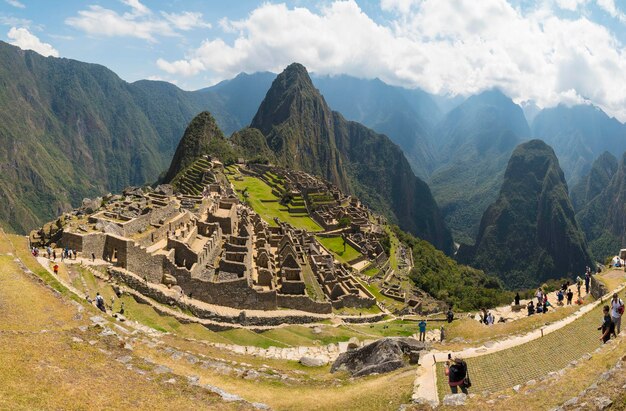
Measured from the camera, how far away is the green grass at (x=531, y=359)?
14422 millimetres

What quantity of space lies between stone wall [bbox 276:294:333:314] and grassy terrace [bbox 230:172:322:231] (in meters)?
35.5

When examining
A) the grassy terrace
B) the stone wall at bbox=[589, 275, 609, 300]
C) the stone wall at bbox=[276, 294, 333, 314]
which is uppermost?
the grassy terrace

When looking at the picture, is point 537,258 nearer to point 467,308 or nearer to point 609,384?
point 467,308

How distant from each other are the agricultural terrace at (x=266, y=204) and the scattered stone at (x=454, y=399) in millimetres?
58166

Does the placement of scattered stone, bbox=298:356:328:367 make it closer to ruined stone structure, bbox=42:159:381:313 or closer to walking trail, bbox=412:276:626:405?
walking trail, bbox=412:276:626:405

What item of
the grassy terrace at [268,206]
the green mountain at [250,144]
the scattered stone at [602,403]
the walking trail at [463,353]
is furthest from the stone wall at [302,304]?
the green mountain at [250,144]

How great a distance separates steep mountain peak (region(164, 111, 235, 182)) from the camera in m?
140

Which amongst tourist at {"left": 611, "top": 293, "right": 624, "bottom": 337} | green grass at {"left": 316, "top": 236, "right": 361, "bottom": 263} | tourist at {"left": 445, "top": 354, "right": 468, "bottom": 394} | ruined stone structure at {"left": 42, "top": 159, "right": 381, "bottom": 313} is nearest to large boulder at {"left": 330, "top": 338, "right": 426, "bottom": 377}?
tourist at {"left": 445, "top": 354, "right": 468, "bottom": 394}

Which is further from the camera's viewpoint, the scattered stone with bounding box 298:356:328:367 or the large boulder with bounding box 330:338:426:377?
the scattered stone with bounding box 298:356:328:367

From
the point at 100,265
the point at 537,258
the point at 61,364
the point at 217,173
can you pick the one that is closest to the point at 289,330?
the point at 100,265

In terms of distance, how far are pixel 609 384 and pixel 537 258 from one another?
207 meters

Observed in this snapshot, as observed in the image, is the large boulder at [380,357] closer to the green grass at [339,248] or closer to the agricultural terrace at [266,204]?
the green grass at [339,248]

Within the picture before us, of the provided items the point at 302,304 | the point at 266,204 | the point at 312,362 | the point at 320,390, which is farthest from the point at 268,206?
the point at 320,390

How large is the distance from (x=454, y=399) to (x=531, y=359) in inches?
210
